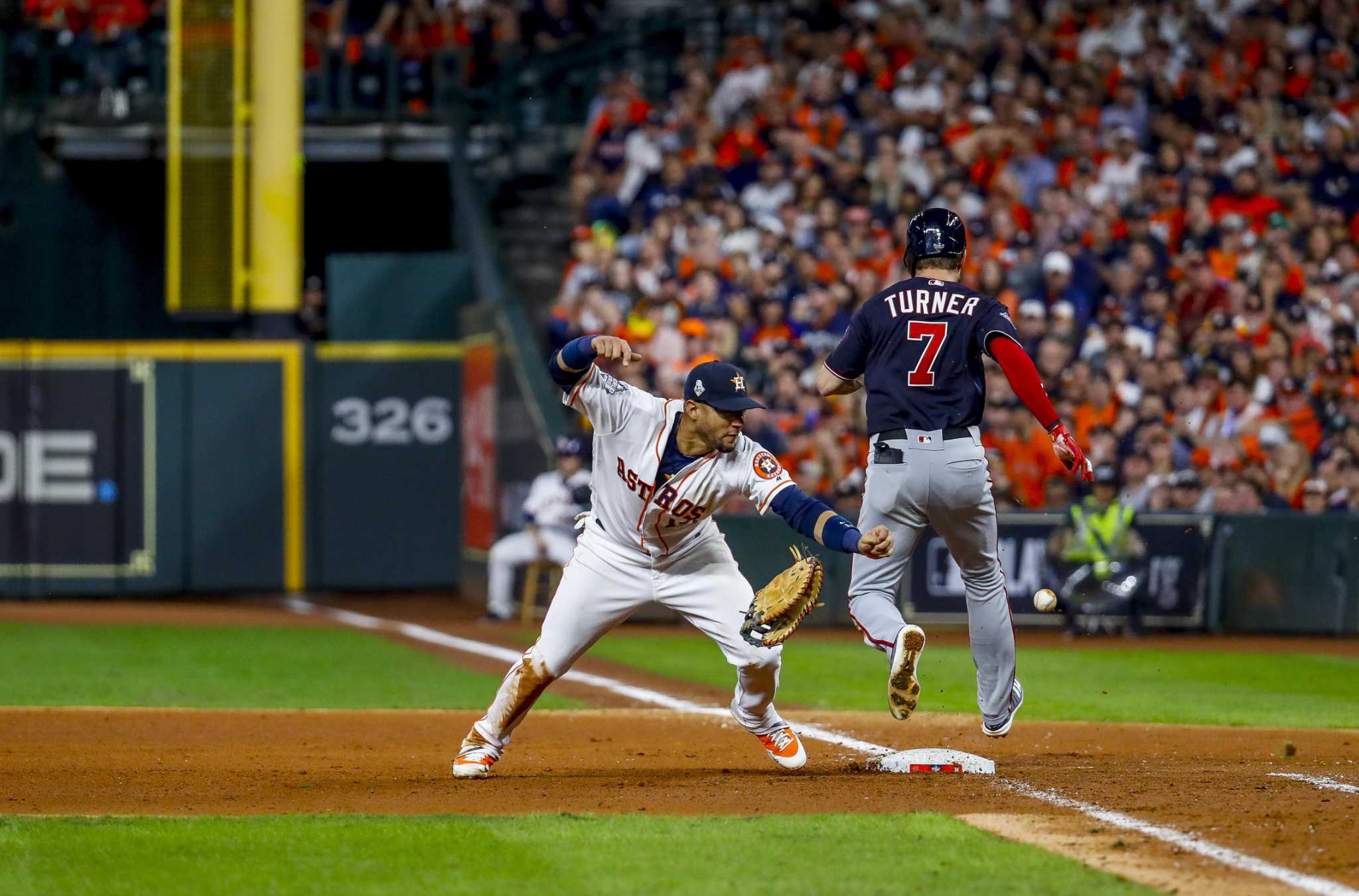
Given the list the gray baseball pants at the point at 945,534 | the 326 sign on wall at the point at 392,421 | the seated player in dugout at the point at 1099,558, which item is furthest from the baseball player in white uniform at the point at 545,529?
the gray baseball pants at the point at 945,534

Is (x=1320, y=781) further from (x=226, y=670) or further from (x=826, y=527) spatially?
(x=226, y=670)

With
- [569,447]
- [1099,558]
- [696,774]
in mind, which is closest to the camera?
[696,774]

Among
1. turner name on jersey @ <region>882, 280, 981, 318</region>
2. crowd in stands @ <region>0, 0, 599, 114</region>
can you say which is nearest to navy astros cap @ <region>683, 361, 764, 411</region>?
turner name on jersey @ <region>882, 280, 981, 318</region>

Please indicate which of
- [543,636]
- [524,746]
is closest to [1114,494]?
[524,746]

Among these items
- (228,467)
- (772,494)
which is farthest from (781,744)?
(228,467)

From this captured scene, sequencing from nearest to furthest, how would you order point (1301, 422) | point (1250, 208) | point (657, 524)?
point (657, 524), point (1301, 422), point (1250, 208)

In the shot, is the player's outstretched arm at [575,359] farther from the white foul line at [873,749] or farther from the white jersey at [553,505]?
the white jersey at [553,505]

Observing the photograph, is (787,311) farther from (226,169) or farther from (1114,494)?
(226,169)
